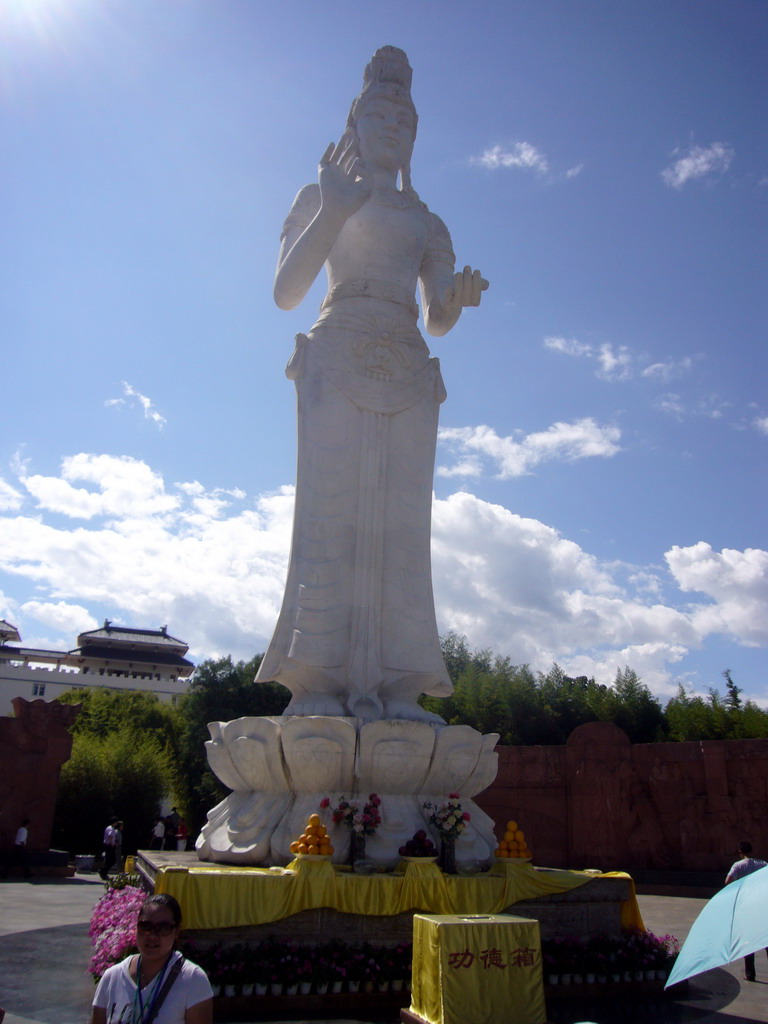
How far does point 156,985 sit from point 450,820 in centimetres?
431

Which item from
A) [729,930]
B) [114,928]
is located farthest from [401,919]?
[729,930]

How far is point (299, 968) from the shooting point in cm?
528

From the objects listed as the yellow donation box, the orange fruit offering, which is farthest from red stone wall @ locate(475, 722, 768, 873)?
the yellow donation box

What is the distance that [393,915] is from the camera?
18.9ft

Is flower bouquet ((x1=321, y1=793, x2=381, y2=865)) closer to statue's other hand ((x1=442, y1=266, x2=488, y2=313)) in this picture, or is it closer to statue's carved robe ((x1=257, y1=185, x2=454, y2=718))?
statue's carved robe ((x1=257, y1=185, x2=454, y2=718))

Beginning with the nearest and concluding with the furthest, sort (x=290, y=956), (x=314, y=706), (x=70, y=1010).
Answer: (x=70, y=1010), (x=290, y=956), (x=314, y=706)

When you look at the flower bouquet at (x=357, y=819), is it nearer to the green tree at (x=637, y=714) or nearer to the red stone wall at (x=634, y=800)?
the red stone wall at (x=634, y=800)

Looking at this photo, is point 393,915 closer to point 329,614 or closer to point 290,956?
point 290,956

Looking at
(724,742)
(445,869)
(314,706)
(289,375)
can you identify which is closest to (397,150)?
(289,375)

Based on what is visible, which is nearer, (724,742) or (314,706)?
(314,706)

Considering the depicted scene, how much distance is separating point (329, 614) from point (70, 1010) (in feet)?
12.3

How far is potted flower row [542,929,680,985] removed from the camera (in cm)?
580

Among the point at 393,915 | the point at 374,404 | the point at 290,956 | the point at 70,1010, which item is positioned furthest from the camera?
the point at 374,404

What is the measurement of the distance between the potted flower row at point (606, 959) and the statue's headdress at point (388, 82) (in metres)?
7.69
